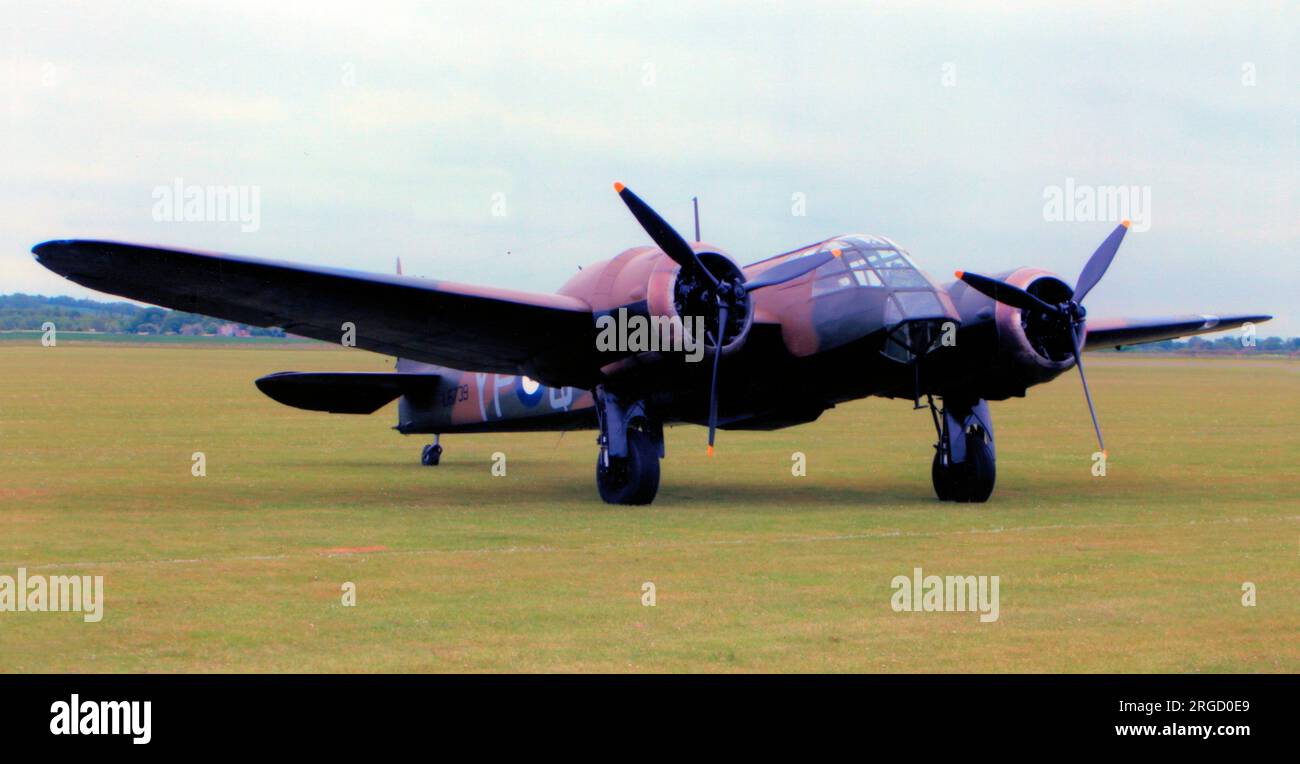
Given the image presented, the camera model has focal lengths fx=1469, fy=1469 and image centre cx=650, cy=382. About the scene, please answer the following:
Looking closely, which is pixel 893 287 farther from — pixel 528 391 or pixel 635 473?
pixel 528 391

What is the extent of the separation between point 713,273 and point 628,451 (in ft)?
9.23

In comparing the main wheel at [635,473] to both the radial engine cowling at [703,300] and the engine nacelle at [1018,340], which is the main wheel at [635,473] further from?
the engine nacelle at [1018,340]

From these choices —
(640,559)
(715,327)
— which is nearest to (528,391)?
(715,327)

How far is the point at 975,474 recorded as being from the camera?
2133 cm

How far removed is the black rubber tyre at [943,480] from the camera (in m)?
21.5

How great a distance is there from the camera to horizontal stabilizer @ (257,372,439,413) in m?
24.8

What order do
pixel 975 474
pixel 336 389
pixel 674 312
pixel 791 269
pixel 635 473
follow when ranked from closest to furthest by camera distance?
pixel 674 312 → pixel 791 269 → pixel 635 473 → pixel 975 474 → pixel 336 389

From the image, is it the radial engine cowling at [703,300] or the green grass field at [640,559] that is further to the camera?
the radial engine cowling at [703,300]

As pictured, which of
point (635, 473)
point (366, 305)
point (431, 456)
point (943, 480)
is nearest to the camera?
point (366, 305)

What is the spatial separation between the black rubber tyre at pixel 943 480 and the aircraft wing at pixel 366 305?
527cm

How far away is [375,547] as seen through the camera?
53.1ft

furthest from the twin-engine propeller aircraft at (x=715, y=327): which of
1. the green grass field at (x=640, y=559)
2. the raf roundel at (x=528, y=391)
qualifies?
the raf roundel at (x=528, y=391)

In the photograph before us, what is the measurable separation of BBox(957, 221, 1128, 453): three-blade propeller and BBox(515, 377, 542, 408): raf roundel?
308 inches
